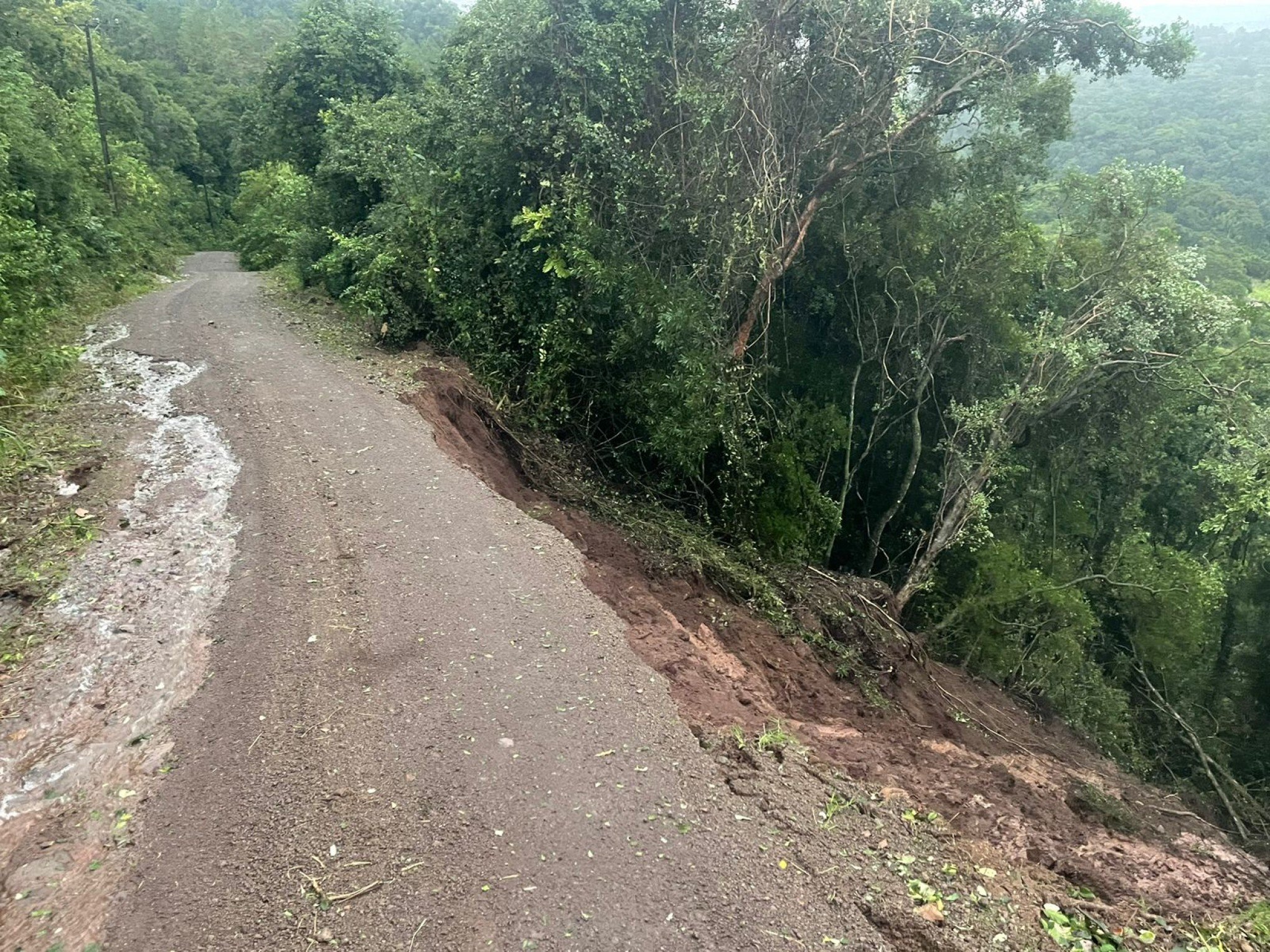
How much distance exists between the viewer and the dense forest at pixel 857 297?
10.1 metres

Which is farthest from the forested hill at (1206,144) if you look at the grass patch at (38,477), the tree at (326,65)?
the tree at (326,65)

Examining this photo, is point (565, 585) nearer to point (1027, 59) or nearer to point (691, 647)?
point (691, 647)

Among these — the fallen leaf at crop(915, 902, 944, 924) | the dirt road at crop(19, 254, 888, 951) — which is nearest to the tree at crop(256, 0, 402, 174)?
the dirt road at crop(19, 254, 888, 951)

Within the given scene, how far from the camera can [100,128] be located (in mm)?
28172

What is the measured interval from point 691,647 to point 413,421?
4.68 m

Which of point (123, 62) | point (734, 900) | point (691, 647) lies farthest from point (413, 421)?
point (123, 62)

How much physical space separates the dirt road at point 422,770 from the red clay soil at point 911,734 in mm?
675

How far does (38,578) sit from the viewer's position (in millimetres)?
5301

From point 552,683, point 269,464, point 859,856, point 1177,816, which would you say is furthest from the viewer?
point 1177,816

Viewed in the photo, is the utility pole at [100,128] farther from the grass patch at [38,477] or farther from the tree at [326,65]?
the grass patch at [38,477]

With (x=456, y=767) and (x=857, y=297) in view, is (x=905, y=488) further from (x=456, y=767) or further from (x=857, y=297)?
(x=456, y=767)

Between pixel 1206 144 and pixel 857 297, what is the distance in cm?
4503

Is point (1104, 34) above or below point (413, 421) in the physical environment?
above

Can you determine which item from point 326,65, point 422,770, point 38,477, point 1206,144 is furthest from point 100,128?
point 1206,144
